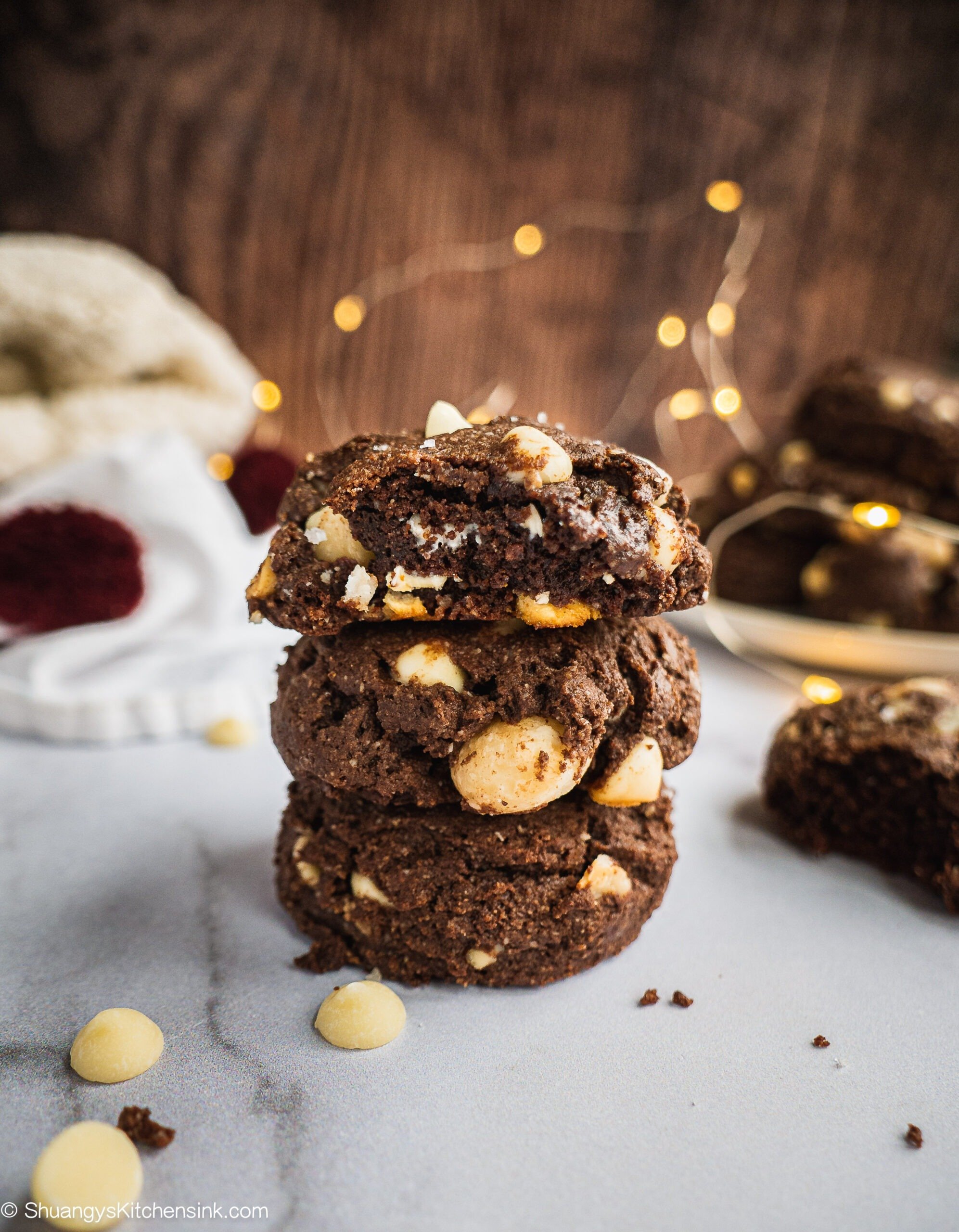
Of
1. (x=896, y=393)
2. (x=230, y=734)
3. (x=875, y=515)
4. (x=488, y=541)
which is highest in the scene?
(x=896, y=393)

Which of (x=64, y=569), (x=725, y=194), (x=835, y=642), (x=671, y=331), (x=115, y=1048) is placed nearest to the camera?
(x=115, y=1048)

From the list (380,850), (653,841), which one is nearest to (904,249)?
(653,841)

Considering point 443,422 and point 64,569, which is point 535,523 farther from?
point 64,569

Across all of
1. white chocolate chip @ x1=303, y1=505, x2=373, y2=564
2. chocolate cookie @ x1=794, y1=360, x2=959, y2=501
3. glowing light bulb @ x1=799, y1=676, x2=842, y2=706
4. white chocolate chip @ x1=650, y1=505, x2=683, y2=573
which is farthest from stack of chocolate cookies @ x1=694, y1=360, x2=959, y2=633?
white chocolate chip @ x1=303, y1=505, x2=373, y2=564

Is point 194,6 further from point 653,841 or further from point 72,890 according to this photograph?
point 653,841

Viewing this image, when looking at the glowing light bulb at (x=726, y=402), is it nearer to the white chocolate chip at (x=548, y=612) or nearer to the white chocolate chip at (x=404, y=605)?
the white chocolate chip at (x=548, y=612)

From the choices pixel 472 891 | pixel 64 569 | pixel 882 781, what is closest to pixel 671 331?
pixel 882 781

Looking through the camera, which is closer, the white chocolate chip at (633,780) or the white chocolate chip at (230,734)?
the white chocolate chip at (633,780)

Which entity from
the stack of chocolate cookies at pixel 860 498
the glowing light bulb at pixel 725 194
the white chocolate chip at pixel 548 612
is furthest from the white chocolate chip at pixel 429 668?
the glowing light bulb at pixel 725 194
